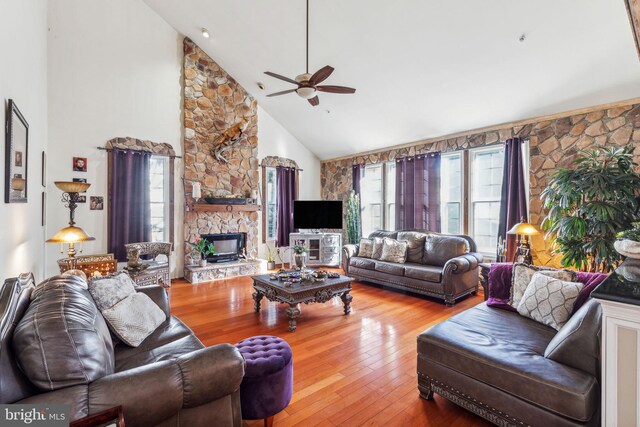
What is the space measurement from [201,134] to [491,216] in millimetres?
5516

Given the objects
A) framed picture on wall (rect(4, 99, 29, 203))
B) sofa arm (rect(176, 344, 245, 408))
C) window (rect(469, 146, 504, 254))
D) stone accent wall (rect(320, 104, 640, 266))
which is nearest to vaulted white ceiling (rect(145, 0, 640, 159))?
stone accent wall (rect(320, 104, 640, 266))

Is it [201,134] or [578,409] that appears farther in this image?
[201,134]

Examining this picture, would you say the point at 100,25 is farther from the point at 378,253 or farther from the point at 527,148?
the point at 527,148

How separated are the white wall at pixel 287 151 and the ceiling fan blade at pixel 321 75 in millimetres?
3838

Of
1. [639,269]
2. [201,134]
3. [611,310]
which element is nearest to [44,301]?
[611,310]

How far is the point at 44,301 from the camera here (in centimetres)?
148

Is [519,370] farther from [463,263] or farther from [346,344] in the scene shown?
[463,263]

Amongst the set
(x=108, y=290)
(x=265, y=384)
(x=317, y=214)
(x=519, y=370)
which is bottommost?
(x=265, y=384)

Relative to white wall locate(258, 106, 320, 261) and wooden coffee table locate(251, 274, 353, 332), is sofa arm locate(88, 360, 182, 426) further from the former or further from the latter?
white wall locate(258, 106, 320, 261)

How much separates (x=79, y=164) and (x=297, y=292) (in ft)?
13.9

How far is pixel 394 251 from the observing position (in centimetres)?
525

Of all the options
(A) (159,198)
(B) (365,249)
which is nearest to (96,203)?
(A) (159,198)

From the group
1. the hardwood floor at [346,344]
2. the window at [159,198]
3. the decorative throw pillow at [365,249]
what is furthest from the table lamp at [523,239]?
the window at [159,198]

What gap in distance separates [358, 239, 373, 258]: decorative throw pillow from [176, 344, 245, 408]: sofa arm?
14.0ft
